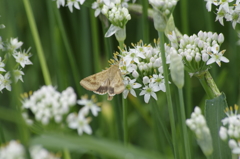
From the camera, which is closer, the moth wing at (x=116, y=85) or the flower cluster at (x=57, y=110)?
the flower cluster at (x=57, y=110)

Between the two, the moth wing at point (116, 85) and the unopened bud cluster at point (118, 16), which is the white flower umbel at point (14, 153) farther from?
the unopened bud cluster at point (118, 16)

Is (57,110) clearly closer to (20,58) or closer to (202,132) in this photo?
(202,132)

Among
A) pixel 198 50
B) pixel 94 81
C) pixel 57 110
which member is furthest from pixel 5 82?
pixel 198 50

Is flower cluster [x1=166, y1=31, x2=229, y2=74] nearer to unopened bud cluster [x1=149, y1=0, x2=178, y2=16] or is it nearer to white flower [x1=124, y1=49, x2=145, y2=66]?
white flower [x1=124, y1=49, x2=145, y2=66]

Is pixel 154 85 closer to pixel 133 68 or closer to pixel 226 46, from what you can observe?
pixel 133 68

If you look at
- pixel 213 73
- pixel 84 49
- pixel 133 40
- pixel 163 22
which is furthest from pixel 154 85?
pixel 133 40

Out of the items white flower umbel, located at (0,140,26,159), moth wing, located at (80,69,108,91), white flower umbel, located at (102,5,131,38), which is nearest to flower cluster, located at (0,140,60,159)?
white flower umbel, located at (0,140,26,159)

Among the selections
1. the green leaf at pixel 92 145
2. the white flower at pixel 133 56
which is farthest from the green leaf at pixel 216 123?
the green leaf at pixel 92 145
